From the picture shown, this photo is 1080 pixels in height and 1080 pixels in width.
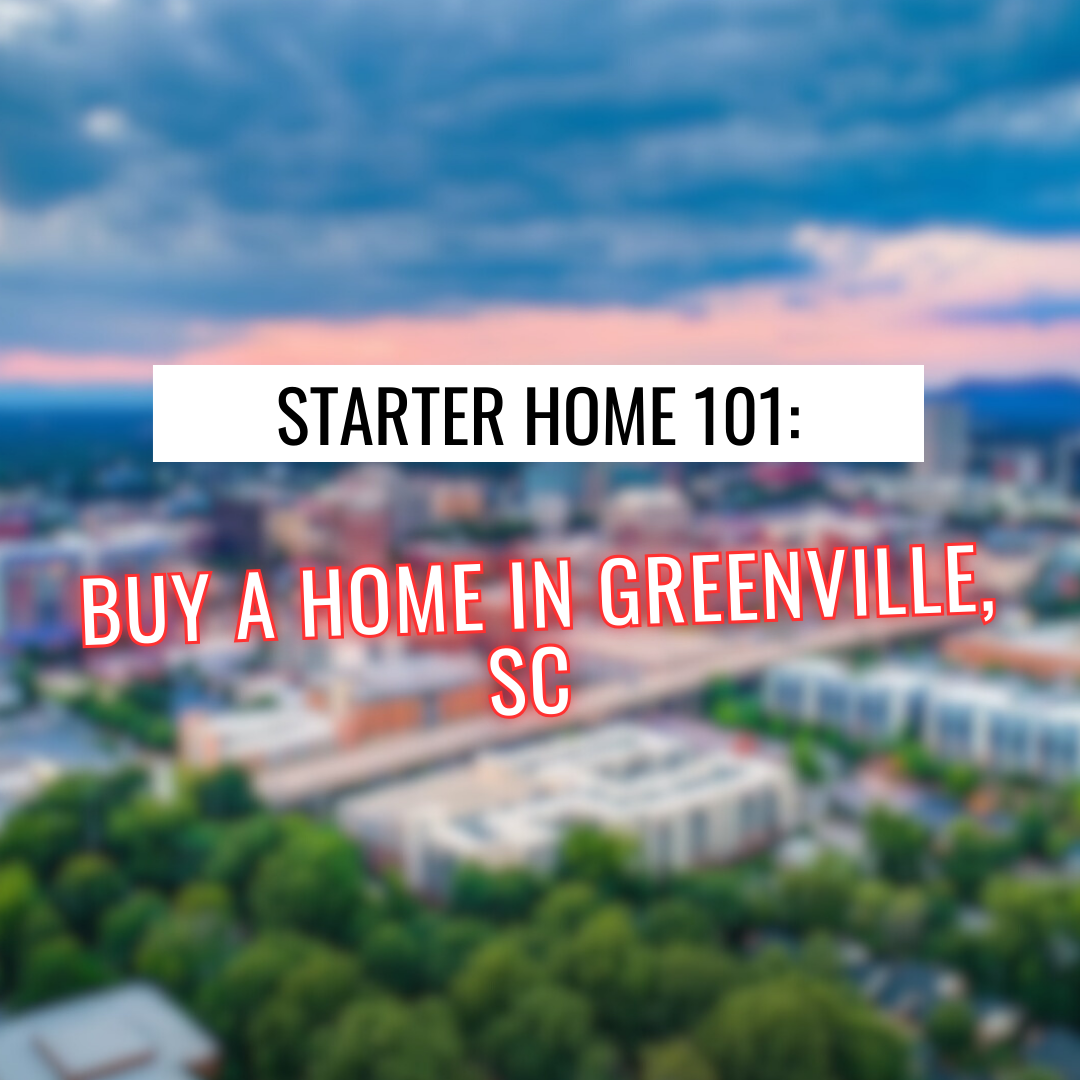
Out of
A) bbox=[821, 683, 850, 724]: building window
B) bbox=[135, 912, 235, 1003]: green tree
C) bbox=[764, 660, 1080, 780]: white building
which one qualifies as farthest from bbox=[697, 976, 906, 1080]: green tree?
bbox=[821, 683, 850, 724]: building window

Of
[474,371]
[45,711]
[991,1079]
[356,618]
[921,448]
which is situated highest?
[474,371]

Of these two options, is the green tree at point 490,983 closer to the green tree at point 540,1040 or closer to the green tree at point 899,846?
the green tree at point 540,1040

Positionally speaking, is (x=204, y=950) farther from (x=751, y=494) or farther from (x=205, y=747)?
(x=751, y=494)

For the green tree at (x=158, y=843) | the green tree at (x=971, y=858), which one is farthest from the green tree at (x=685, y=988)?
the green tree at (x=158, y=843)

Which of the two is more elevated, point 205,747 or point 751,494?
point 751,494

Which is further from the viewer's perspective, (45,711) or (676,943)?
(45,711)

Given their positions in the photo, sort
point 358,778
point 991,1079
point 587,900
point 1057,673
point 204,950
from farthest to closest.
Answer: point 1057,673 → point 358,778 → point 587,900 → point 204,950 → point 991,1079

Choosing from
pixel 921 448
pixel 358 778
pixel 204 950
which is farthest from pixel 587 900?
pixel 921 448
